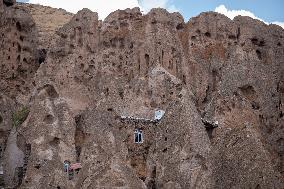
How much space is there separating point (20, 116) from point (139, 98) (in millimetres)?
9456

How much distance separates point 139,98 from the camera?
42.8m

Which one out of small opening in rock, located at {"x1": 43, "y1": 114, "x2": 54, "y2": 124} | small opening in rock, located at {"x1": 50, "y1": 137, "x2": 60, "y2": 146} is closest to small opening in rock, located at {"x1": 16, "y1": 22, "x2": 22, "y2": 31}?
small opening in rock, located at {"x1": 43, "y1": 114, "x2": 54, "y2": 124}

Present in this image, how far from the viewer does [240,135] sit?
64.0 feet

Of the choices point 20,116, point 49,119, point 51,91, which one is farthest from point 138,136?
point 20,116

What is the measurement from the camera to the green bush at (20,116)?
4225 centimetres

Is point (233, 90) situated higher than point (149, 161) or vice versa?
point (233, 90)

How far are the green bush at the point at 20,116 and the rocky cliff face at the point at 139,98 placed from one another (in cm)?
51

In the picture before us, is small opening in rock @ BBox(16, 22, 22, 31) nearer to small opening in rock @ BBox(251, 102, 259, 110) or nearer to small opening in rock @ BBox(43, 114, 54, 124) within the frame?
small opening in rock @ BBox(43, 114, 54, 124)

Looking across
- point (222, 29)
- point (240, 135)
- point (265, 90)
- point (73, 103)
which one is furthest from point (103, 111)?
point (240, 135)

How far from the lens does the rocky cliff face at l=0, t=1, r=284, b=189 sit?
26.5 metres

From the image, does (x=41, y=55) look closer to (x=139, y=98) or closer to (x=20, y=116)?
(x=20, y=116)

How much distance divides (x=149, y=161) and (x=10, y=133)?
56.4ft

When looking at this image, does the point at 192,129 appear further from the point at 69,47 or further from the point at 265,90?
the point at 69,47

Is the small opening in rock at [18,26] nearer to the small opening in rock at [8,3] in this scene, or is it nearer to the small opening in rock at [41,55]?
the small opening in rock at [8,3]
